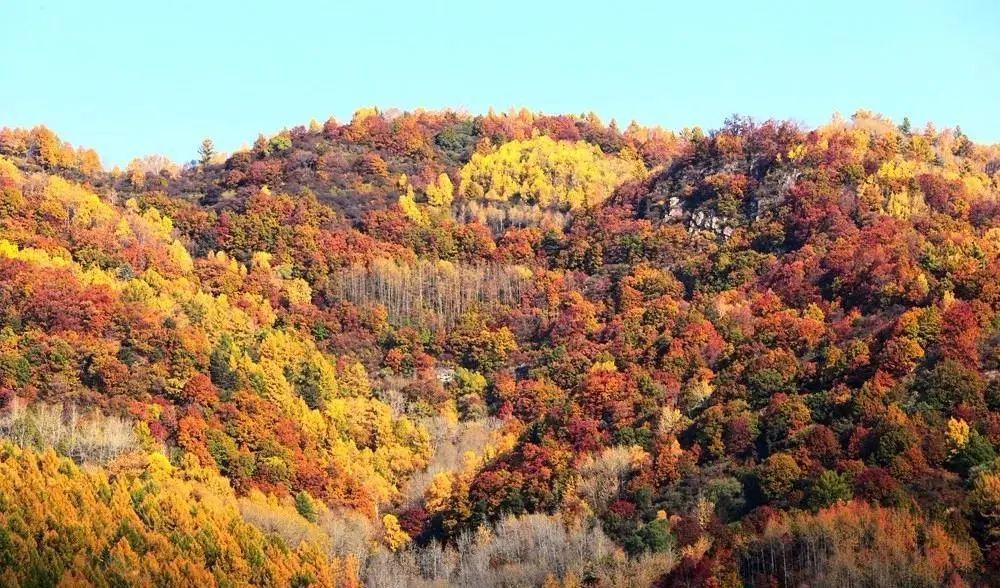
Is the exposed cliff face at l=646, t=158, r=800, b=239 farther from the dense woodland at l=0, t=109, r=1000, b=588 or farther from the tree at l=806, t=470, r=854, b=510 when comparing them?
the tree at l=806, t=470, r=854, b=510

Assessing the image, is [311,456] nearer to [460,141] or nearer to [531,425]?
[531,425]

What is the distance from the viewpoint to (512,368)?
108 metres

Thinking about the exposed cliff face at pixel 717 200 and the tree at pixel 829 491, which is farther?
the exposed cliff face at pixel 717 200

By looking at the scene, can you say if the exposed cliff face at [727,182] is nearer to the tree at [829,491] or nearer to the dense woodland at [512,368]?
the dense woodland at [512,368]

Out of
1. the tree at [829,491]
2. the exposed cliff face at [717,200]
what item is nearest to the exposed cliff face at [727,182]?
the exposed cliff face at [717,200]

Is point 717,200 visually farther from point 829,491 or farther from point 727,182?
point 829,491

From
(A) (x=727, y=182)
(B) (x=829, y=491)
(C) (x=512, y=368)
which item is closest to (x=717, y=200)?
(A) (x=727, y=182)

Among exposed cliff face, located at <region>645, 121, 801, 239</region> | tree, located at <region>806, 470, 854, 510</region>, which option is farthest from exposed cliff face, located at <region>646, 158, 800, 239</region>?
tree, located at <region>806, 470, 854, 510</region>

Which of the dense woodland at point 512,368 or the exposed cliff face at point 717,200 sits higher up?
the exposed cliff face at point 717,200

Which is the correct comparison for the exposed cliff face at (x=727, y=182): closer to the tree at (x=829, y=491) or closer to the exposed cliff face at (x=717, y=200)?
the exposed cliff face at (x=717, y=200)

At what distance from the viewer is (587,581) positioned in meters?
70.4

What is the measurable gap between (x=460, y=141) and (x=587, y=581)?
94.6 metres

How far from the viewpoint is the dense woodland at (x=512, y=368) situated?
68.9 m

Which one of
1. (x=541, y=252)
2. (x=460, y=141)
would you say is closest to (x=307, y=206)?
(x=541, y=252)
